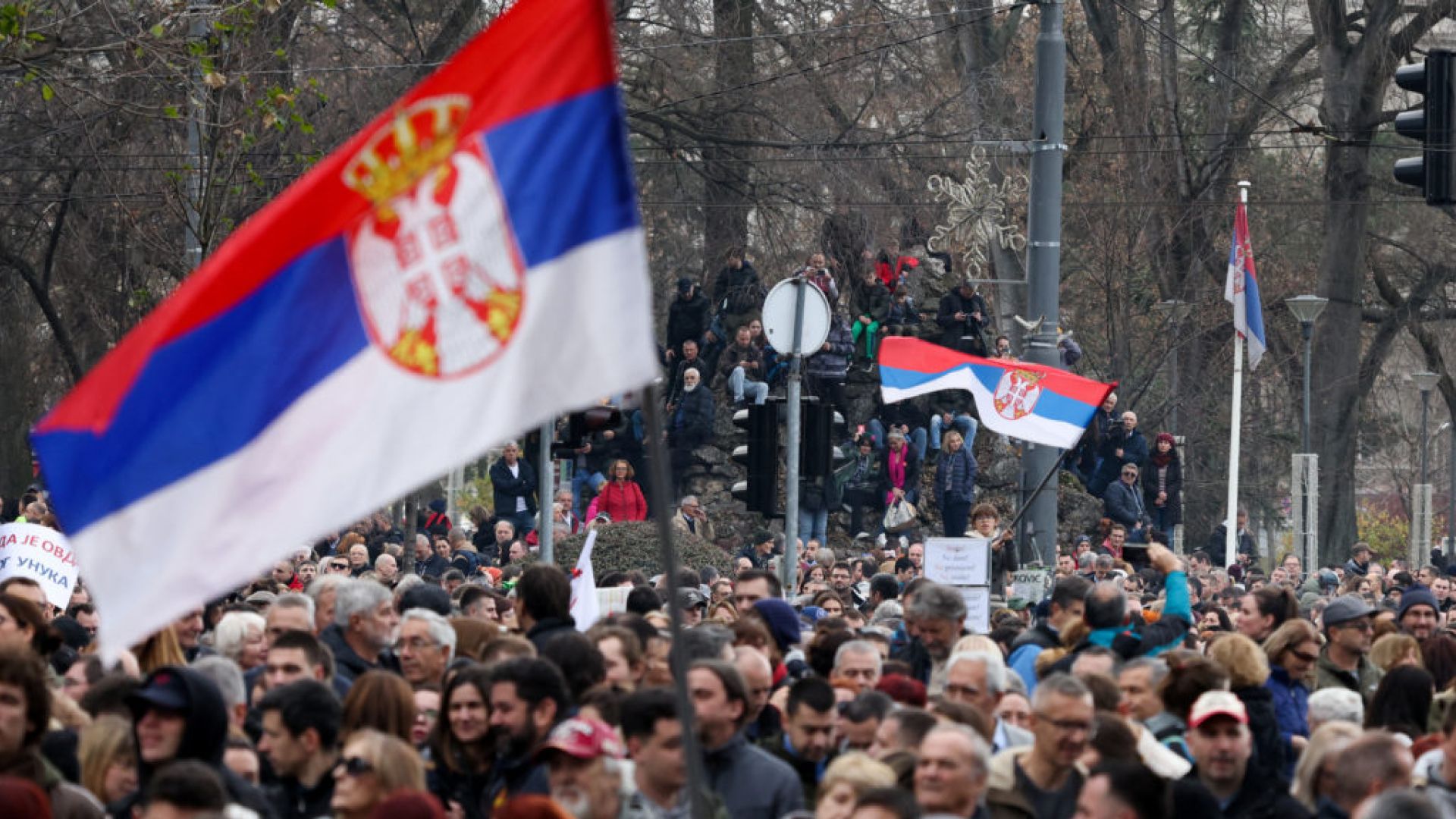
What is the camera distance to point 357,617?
10.1 meters

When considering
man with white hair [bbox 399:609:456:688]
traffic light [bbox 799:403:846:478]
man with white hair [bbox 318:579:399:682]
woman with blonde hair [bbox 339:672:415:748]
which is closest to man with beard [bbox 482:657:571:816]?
woman with blonde hair [bbox 339:672:415:748]

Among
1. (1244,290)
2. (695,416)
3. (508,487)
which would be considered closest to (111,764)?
(508,487)

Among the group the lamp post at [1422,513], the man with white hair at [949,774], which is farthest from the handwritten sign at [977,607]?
the lamp post at [1422,513]

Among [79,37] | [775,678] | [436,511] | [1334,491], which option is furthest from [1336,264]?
[775,678]

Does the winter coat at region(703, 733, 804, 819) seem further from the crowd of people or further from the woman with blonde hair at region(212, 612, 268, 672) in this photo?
the woman with blonde hair at region(212, 612, 268, 672)

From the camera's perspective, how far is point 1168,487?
28.6 metres

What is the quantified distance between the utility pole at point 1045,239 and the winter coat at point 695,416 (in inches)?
285

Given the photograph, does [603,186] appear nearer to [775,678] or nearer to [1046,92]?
[775,678]

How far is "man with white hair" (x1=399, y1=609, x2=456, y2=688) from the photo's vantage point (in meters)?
9.52

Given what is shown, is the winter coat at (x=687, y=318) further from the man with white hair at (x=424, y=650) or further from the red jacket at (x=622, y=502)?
the man with white hair at (x=424, y=650)

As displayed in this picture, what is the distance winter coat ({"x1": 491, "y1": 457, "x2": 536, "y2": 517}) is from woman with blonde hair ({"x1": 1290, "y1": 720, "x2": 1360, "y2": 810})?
18.2 m

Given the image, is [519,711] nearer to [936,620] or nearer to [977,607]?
[936,620]

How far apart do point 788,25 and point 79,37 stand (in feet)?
63.4

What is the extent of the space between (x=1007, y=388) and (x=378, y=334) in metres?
12.3
